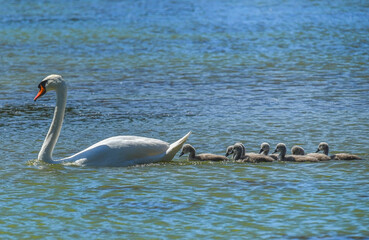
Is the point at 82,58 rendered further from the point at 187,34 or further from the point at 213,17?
the point at 213,17

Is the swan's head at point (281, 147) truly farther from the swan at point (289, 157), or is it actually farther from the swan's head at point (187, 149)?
the swan's head at point (187, 149)

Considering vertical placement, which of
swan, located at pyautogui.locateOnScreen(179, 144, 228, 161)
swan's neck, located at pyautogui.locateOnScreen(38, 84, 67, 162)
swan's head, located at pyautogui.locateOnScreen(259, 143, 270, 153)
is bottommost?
swan, located at pyautogui.locateOnScreen(179, 144, 228, 161)

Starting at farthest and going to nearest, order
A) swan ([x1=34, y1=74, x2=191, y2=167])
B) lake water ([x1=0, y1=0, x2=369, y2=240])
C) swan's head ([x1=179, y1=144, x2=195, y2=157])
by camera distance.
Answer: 1. swan's head ([x1=179, y1=144, x2=195, y2=157])
2. swan ([x1=34, y1=74, x2=191, y2=167])
3. lake water ([x1=0, y1=0, x2=369, y2=240])

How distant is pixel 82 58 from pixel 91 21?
13652 mm

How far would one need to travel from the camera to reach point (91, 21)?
126 feet

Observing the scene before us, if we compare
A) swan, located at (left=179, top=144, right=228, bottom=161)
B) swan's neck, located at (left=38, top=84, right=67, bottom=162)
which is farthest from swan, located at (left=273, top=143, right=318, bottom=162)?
swan's neck, located at (left=38, top=84, right=67, bottom=162)

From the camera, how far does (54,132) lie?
38.1ft

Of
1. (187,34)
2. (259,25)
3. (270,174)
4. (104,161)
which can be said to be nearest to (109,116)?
(104,161)

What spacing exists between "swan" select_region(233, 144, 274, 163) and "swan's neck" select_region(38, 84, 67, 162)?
255 cm

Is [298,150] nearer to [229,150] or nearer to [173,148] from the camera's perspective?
[229,150]

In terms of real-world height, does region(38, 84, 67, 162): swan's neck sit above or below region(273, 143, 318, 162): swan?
above

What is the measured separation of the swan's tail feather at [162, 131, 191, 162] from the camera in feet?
36.8

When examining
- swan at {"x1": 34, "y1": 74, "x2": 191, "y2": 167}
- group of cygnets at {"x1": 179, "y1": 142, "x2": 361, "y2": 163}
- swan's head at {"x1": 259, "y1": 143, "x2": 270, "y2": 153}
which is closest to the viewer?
swan at {"x1": 34, "y1": 74, "x2": 191, "y2": 167}

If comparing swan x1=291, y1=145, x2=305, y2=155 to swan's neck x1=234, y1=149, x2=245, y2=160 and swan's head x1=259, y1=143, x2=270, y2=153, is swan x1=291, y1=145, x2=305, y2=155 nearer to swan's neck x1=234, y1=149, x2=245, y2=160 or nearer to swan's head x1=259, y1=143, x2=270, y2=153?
swan's head x1=259, y1=143, x2=270, y2=153
